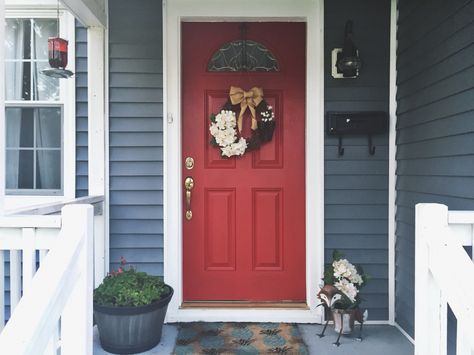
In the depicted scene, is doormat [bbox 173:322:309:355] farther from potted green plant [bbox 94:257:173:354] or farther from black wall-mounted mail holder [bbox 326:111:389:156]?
black wall-mounted mail holder [bbox 326:111:389:156]

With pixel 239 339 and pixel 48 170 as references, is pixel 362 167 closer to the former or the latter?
pixel 239 339

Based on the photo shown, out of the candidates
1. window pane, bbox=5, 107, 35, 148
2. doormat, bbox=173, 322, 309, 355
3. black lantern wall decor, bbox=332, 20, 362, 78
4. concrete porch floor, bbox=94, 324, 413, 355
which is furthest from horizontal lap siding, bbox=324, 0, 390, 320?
window pane, bbox=5, 107, 35, 148

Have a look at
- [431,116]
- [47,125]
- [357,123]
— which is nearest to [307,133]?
[357,123]

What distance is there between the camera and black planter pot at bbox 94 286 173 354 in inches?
88.1

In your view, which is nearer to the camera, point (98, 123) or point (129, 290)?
point (129, 290)

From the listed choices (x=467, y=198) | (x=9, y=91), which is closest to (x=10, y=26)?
(x=9, y=91)

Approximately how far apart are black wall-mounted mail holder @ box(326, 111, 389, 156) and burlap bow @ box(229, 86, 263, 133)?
0.48 m

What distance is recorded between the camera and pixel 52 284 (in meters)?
1.14

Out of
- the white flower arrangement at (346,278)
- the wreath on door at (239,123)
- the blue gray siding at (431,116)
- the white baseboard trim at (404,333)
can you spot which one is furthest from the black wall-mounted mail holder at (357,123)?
the white baseboard trim at (404,333)

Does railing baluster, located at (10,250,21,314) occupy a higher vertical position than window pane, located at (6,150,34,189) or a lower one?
lower

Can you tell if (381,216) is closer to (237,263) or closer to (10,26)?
(237,263)

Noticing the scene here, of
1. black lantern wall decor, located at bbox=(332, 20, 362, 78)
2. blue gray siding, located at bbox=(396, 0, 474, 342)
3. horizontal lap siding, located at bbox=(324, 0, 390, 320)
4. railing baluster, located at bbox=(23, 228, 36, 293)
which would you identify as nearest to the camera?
railing baluster, located at bbox=(23, 228, 36, 293)

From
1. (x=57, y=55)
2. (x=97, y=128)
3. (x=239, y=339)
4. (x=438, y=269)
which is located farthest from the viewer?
(x=97, y=128)

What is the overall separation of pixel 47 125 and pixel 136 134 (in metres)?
0.60
